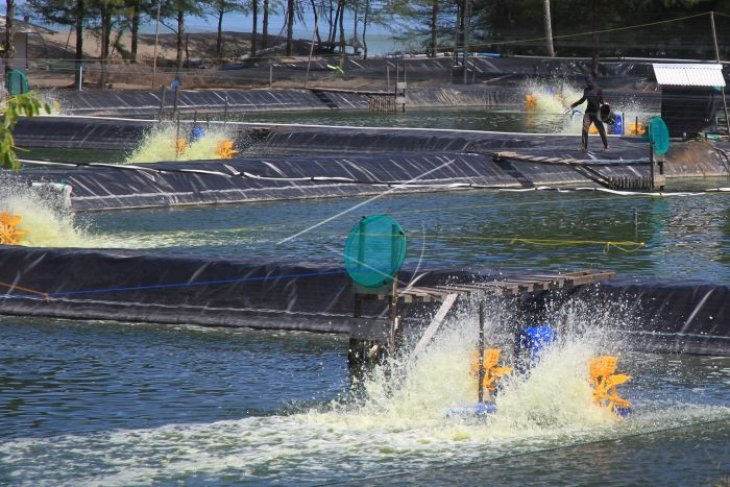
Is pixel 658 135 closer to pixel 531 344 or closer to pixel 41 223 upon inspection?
pixel 41 223

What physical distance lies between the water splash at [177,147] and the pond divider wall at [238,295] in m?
15.7

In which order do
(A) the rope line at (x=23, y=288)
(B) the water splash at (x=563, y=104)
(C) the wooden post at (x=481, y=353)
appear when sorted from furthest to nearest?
1. (B) the water splash at (x=563, y=104)
2. (A) the rope line at (x=23, y=288)
3. (C) the wooden post at (x=481, y=353)

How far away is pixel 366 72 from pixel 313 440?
49.6m

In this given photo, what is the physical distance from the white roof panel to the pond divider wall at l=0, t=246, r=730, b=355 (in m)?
20.0

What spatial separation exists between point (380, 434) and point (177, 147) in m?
22.9

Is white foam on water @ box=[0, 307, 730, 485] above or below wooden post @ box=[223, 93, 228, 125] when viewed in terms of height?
below

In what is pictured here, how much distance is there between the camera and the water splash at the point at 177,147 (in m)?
34.7

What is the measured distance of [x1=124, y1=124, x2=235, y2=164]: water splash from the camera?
3466cm

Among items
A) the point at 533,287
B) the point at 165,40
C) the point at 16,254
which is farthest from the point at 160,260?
the point at 165,40

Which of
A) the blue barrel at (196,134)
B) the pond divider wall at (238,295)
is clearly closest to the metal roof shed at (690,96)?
the blue barrel at (196,134)

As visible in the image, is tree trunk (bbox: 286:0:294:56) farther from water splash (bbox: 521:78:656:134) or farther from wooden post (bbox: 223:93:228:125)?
wooden post (bbox: 223:93:228:125)

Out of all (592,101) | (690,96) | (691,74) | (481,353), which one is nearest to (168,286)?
(481,353)

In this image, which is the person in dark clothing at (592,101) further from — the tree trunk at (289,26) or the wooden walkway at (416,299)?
the tree trunk at (289,26)

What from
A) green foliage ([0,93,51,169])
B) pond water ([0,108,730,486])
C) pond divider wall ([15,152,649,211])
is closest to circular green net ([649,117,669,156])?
pond divider wall ([15,152,649,211])
